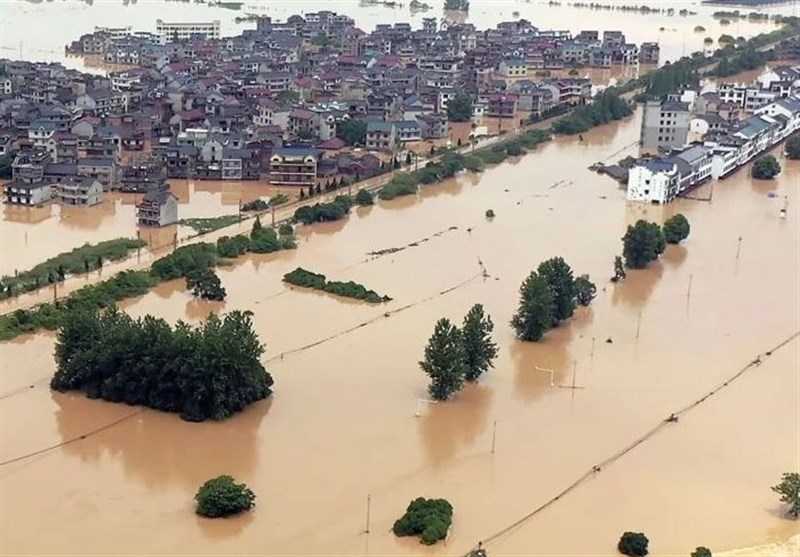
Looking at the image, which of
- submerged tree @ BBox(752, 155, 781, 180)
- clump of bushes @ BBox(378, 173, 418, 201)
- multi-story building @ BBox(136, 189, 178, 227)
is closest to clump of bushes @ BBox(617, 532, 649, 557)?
multi-story building @ BBox(136, 189, 178, 227)

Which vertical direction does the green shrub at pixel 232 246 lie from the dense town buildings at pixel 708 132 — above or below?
below

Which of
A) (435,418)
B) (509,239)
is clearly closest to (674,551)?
(435,418)

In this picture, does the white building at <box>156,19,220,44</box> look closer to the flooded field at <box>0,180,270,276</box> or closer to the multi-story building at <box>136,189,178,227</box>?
the flooded field at <box>0,180,270,276</box>

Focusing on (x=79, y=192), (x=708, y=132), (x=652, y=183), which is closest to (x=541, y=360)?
(x=652, y=183)

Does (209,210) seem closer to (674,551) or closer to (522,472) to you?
(522,472)

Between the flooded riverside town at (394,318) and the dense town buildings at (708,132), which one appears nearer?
the flooded riverside town at (394,318)

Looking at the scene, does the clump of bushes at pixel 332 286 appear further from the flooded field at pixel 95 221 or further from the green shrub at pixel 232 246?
the flooded field at pixel 95 221

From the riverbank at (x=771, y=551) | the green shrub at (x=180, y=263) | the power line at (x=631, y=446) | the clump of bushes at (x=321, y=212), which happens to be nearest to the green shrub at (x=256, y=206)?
the clump of bushes at (x=321, y=212)
